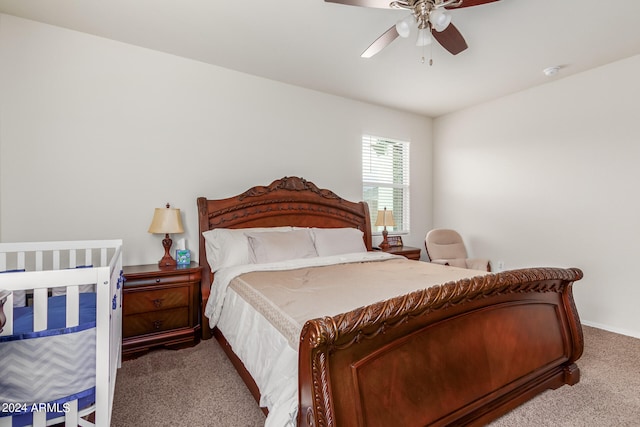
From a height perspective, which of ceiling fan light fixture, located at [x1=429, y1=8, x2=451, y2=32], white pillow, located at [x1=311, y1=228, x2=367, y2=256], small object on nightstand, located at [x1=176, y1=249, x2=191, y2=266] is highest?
ceiling fan light fixture, located at [x1=429, y1=8, x2=451, y2=32]

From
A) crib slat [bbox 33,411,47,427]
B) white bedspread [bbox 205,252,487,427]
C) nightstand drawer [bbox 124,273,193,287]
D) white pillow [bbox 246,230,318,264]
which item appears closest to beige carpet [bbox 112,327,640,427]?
white bedspread [bbox 205,252,487,427]

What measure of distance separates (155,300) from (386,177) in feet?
10.7

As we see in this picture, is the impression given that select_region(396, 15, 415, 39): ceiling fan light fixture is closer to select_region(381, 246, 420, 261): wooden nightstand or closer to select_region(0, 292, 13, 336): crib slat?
select_region(0, 292, 13, 336): crib slat

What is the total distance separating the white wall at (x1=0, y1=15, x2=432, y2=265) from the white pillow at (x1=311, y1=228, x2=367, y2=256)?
781 millimetres

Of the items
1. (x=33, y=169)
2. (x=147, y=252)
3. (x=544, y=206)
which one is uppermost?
(x=33, y=169)

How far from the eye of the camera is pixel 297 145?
3.69 meters

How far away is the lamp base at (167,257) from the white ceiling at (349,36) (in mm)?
1787

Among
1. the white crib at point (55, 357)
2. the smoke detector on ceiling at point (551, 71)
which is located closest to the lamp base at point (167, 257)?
the white crib at point (55, 357)

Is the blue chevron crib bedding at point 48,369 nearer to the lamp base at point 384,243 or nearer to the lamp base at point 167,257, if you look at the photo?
the lamp base at point 167,257

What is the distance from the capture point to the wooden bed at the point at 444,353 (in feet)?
3.53

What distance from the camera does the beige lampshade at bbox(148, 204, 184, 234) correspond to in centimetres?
271

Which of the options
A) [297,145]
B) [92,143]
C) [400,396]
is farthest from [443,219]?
[92,143]

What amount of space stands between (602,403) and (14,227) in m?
4.24

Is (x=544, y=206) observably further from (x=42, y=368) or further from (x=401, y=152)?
(x=42, y=368)
